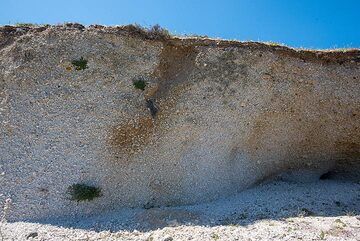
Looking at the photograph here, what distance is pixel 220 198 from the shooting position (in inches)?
789

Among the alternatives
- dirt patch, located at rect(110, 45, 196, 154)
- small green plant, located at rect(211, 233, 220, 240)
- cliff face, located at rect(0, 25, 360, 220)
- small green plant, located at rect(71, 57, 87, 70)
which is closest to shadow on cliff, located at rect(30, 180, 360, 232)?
cliff face, located at rect(0, 25, 360, 220)

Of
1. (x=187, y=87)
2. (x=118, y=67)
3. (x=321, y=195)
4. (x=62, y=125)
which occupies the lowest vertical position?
(x=321, y=195)

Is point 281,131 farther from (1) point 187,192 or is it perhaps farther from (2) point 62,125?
(2) point 62,125

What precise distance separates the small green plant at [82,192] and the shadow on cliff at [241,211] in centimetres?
88

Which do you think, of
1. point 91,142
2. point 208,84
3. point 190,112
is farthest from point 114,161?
point 208,84

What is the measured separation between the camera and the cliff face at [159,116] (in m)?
19.0

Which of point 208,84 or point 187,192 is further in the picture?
point 208,84

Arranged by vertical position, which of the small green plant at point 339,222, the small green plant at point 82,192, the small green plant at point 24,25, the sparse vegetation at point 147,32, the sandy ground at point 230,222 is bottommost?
the small green plant at point 339,222

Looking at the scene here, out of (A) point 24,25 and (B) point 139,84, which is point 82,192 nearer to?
(B) point 139,84

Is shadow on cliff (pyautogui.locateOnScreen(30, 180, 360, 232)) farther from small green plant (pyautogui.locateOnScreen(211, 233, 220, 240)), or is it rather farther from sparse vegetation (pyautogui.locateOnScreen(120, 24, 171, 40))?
sparse vegetation (pyautogui.locateOnScreen(120, 24, 171, 40))

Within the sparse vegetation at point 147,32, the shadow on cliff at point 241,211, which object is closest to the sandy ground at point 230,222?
the shadow on cliff at point 241,211

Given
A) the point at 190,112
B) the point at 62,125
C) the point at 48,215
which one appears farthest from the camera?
the point at 190,112

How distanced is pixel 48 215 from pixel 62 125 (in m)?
4.32

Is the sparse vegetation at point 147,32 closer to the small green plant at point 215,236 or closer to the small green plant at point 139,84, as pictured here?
the small green plant at point 139,84
